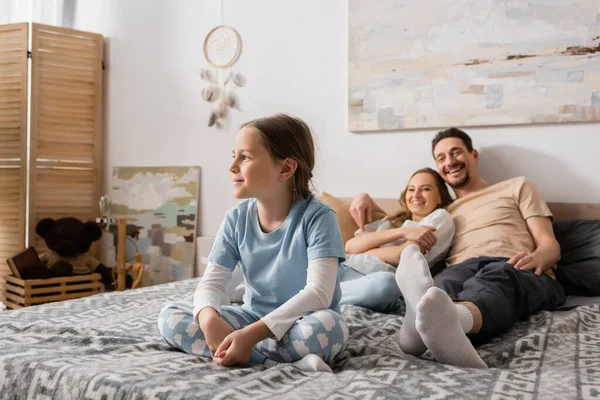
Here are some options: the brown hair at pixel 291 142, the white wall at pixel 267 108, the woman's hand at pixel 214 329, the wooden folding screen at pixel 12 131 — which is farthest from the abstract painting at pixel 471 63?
the wooden folding screen at pixel 12 131

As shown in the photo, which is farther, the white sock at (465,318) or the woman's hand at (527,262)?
the woman's hand at (527,262)

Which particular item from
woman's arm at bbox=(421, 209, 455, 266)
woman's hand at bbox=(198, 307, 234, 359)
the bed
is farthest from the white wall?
woman's hand at bbox=(198, 307, 234, 359)

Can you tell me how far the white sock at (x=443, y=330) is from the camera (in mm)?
1175

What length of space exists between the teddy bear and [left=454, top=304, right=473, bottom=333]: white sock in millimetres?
2168

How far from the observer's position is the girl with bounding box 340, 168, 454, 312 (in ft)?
5.91

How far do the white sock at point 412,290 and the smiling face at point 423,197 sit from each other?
927 mm

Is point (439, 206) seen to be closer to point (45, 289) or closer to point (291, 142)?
point (291, 142)

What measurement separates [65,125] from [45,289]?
0.99m

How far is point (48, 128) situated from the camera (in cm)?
330

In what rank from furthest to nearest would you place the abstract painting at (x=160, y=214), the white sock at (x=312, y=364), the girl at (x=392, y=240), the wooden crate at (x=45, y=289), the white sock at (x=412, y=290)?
the abstract painting at (x=160, y=214) < the wooden crate at (x=45, y=289) < the girl at (x=392, y=240) < the white sock at (x=412, y=290) < the white sock at (x=312, y=364)

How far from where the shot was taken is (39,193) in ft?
10.7

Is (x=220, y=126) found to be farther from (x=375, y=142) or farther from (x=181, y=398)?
(x=181, y=398)

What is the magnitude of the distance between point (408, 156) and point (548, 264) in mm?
837

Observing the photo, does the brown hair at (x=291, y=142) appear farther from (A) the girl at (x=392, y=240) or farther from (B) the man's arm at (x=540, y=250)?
(B) the man's arm at (x=540, y=250)
